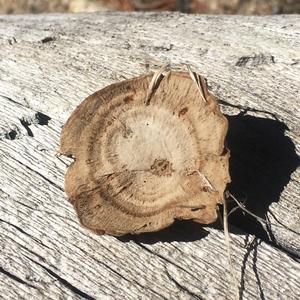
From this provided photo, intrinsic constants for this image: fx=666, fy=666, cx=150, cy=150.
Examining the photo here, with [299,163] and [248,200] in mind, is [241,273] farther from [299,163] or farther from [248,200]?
[299,163]

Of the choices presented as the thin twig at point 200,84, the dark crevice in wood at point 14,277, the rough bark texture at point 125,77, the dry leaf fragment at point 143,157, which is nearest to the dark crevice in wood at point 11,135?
the rough bark texture at point 125,77

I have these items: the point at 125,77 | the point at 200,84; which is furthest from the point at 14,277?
the point at 125,77

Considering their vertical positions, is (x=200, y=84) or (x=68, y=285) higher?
(x=200, y=84)

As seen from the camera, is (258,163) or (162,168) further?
(258,163)

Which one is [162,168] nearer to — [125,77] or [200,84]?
[200,84]

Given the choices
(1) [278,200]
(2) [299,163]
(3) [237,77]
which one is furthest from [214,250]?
(3) [237,77]
